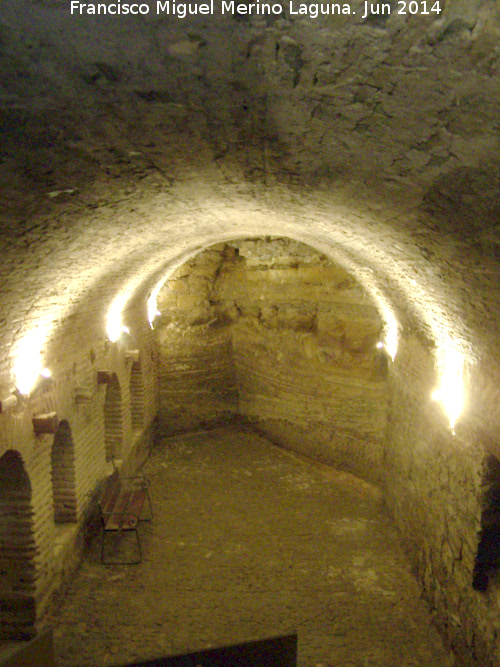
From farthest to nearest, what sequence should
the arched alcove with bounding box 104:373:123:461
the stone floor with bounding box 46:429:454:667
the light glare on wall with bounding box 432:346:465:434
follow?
the arched alcove with bounding box 104:373:123:461 → the stone floor with bounding box 46:429:454:667 → the light glare on wall with bounding box 432:346:465:434

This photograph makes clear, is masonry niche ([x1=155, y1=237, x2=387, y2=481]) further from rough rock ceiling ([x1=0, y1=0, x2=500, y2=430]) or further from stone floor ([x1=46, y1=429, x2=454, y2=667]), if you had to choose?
rough rock ceiling ([x1=0, y1=0, x2=500, y2=430])

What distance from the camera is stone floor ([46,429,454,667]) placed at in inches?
198

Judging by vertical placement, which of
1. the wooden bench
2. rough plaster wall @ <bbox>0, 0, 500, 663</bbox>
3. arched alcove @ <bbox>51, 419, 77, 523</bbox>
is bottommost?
the wooden bench

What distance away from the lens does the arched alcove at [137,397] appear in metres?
9.83

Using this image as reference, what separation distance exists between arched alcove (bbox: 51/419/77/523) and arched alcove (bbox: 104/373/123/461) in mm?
2228

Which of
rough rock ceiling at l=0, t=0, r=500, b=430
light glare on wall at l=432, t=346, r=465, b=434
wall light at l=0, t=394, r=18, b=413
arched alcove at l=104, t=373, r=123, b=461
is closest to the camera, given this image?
rough rock ceiling at l=0, t=0, r=500, b=430

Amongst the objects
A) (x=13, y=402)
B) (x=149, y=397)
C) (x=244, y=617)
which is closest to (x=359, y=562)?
(x=244, y=617)

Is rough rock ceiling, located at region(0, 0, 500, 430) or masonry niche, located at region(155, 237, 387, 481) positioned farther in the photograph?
masonry niche, located at region(155, 237, 387, 481)

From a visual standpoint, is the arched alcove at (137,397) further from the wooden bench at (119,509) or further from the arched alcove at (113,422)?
the wooden bench at (119,509)

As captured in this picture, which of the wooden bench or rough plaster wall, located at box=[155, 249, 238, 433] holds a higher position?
rough plaster wall, located at box=[155, 249, 238, 433]

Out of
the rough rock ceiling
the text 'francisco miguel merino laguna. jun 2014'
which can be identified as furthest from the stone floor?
the text 'francisco miguel merino laguna. jun 2014'

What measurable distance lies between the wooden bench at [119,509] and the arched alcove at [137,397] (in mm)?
2047

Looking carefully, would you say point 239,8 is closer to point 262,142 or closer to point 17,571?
point 262,142

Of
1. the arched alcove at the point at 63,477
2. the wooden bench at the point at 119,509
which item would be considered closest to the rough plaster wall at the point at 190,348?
the wooden bench at the point at 119,509
